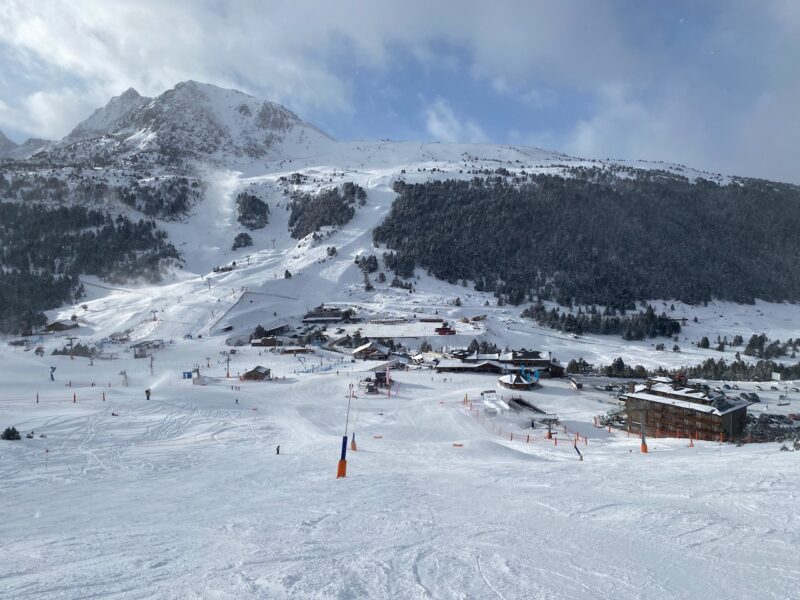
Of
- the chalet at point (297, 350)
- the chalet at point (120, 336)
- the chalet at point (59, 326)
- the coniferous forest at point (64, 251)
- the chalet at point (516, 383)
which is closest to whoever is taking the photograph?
the chalet at point (516, 383)

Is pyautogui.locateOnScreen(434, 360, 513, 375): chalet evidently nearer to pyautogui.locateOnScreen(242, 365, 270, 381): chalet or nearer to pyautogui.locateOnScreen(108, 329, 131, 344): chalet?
pyautogui.locateOnScreen(242, 365, 270, 381): chalet

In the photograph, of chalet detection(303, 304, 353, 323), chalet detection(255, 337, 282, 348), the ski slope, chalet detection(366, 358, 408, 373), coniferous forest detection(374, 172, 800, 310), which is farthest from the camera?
coniferous forest detection(374, 172, 800, 310)

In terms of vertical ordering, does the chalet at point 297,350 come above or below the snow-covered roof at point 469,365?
above

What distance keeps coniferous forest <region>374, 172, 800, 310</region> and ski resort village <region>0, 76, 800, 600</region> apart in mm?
927

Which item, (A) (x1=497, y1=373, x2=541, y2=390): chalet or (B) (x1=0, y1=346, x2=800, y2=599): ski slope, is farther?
(A) (x1=497, y1=373, x2=541, y2=390): chalet

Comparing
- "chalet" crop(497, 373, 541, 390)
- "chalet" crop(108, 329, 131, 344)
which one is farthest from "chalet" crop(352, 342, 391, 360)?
"chalet" crop(108, 329, 131, 344)

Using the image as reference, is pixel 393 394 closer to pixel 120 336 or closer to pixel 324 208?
pixel 120 336

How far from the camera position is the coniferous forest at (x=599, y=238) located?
118438 millimetres

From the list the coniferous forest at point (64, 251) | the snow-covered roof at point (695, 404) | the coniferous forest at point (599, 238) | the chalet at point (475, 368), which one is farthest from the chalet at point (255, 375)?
the coniferous forest at point (64, 251)

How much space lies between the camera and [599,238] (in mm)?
134750

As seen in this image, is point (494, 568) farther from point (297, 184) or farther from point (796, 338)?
point (297, 184)

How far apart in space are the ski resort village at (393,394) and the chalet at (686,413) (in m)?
0.18

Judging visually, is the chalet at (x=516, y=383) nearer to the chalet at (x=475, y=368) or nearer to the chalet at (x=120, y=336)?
the chalet at (x=475, y=368)

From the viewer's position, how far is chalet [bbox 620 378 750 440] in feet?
105
